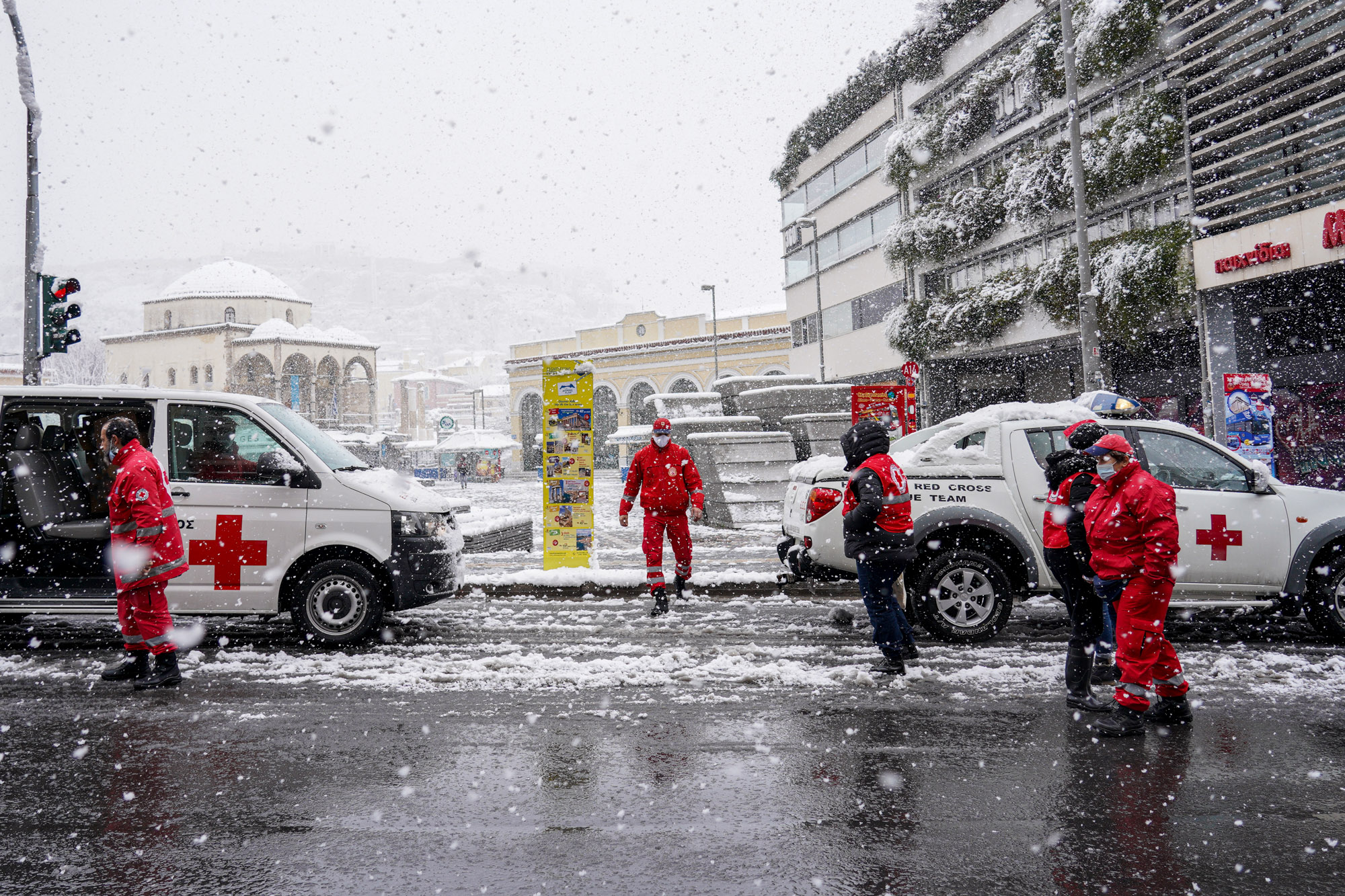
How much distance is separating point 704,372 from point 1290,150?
151 ft

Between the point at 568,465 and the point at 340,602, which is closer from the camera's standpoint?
the point at 340,602

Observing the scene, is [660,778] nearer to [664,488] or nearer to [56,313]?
[664,488]

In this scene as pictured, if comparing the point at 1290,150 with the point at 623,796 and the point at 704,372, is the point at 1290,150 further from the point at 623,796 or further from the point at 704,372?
the point at 704,372

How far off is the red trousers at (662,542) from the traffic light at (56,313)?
9259 mm

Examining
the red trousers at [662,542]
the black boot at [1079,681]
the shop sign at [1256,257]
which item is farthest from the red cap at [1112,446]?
A: the shop sign at [1256,257]

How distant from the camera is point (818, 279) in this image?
115 ft

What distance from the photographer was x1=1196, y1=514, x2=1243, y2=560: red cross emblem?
276 inches

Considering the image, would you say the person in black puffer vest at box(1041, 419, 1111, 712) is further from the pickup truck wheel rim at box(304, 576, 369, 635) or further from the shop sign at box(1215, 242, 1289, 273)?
the shop sign at box(1215, 242, 1289, 273)

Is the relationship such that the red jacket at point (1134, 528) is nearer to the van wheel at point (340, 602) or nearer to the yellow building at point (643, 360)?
the van wheel at point (340, 602)

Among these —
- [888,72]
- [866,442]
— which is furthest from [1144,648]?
[888,72]

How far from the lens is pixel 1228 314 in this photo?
58.5 ft

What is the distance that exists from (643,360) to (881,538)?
57.6 meters

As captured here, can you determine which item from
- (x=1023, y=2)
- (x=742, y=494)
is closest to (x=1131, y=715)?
(x=742, y=494)

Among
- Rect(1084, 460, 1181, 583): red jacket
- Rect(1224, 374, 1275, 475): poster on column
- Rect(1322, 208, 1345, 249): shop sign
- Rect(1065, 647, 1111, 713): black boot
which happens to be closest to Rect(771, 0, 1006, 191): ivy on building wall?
Rect(1322, 208, 1345, 249): shop sign
